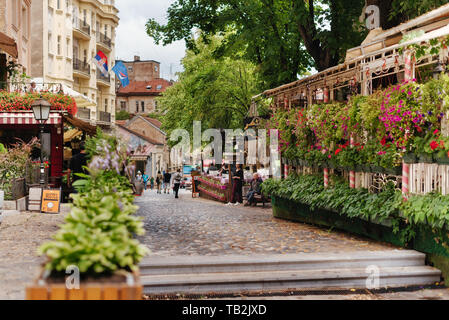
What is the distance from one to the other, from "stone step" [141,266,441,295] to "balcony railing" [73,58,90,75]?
43.7m

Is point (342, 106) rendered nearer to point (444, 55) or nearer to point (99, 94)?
point (444, 55)

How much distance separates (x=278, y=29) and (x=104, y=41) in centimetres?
3904

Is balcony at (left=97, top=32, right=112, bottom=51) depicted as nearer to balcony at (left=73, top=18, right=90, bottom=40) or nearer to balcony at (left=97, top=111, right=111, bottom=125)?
balcony at (left=73, top=18, right=90, bottom=40)

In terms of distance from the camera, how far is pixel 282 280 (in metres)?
7.43

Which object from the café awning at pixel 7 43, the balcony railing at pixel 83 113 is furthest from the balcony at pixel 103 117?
the café awning at pixel 7 43

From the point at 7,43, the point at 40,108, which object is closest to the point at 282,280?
the point at 40,108

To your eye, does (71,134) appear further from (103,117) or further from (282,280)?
(103,117)

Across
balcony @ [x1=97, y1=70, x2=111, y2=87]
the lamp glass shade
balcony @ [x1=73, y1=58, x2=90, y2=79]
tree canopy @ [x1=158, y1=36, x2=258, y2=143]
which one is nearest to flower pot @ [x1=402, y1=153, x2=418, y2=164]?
the lamp glass shade

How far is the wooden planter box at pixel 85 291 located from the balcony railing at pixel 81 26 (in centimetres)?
4714

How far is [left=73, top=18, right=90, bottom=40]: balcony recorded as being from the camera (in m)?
48.0

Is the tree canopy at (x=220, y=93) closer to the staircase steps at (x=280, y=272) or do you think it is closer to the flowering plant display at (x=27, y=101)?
the flowering plant display at (x=27, y=101)
